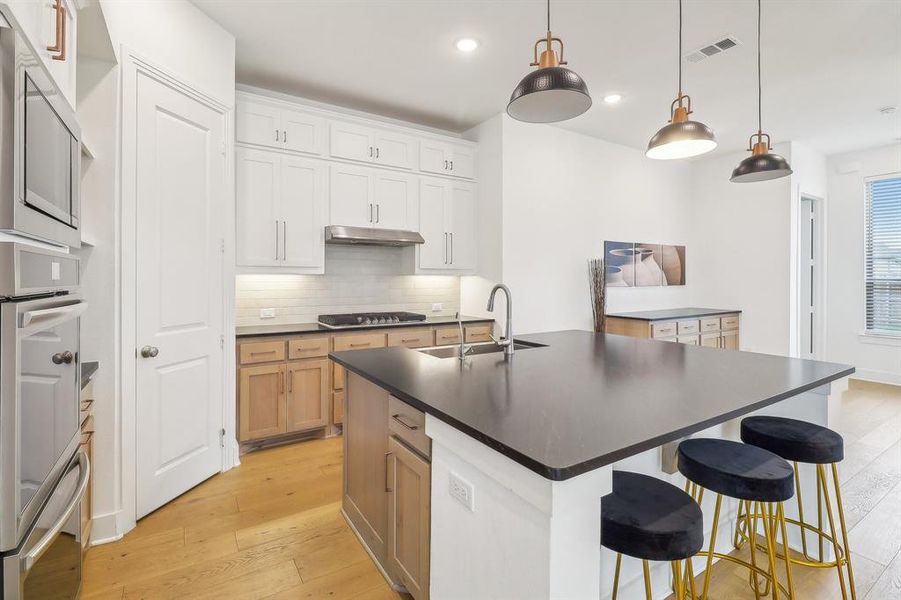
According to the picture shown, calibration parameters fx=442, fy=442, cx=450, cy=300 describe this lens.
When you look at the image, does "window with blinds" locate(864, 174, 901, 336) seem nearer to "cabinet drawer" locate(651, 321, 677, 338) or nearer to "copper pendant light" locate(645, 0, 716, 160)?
"cabinet drawer" locate(651, 321, 677, 338)

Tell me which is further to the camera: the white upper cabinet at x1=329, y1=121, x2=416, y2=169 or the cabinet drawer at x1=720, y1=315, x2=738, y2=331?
the cabinet drawer at x1=720, y1=315, x2=738, y2=331

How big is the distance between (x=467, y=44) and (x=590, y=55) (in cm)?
96

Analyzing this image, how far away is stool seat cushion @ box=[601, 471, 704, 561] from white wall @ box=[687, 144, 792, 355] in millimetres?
5240

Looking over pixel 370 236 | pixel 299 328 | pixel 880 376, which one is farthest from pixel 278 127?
pixel 880 376

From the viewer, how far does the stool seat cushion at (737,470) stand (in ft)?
4.90

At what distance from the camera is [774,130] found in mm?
5066

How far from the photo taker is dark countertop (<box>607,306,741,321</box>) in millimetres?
5031

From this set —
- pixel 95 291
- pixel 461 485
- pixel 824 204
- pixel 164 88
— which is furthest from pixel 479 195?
pixel 824 204

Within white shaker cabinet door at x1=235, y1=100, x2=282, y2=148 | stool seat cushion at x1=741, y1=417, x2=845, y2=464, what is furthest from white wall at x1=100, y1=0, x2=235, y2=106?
stool seat cushion at x1=741, y1=417, x2=845, y2=464

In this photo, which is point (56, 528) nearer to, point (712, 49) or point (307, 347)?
point (307, 347)

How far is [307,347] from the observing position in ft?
11.7

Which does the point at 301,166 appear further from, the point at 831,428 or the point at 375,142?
the point at 831,428

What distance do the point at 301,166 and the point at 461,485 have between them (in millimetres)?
3226

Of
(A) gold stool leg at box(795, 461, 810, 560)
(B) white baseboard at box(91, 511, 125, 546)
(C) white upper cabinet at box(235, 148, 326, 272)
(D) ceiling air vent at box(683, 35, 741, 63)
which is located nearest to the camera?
(A) gold stool leg at box(795, 461, 810, 560)
